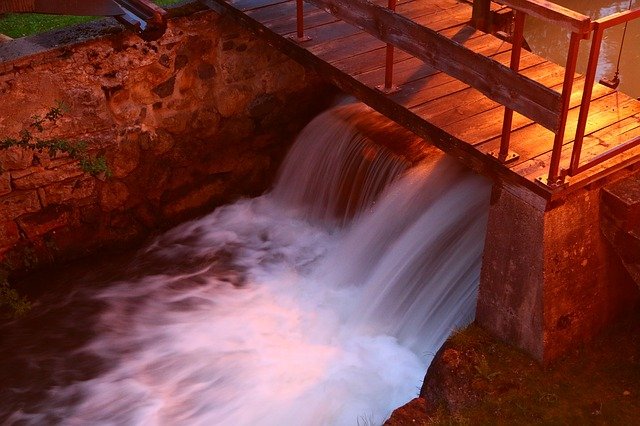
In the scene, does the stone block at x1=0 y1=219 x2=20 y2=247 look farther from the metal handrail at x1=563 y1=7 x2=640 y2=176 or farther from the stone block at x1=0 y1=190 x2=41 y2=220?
the metal handrail at x1=563 y1=7 x2=640 y2=176

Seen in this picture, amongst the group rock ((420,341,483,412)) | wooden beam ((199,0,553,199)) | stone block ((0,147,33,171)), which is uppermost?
wooden beam ((199,0,553,199))

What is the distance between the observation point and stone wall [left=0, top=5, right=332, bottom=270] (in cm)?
612

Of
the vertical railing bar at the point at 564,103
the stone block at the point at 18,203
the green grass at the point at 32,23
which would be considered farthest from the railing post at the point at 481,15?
the stone block at the point at 18,203

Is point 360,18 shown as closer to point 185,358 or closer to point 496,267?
point 496,267

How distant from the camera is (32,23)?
7.95m

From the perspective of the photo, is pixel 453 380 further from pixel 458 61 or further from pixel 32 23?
pixel 32 23

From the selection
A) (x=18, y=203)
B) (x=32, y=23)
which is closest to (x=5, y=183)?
(x=18, y=203)

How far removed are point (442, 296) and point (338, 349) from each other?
0.91 meters

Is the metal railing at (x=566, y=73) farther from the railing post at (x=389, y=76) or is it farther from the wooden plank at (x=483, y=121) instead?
the railing post at (x=389, y=76)

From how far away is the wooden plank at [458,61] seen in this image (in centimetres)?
386

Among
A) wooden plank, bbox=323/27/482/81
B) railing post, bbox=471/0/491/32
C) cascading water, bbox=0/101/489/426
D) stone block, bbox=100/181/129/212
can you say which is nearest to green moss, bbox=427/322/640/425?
cascading water, bbox=0/101/489/426

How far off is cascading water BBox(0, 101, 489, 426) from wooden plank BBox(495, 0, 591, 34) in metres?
2.10

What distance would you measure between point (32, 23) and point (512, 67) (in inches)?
233

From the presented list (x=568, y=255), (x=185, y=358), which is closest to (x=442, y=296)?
(x=568, y=255)
